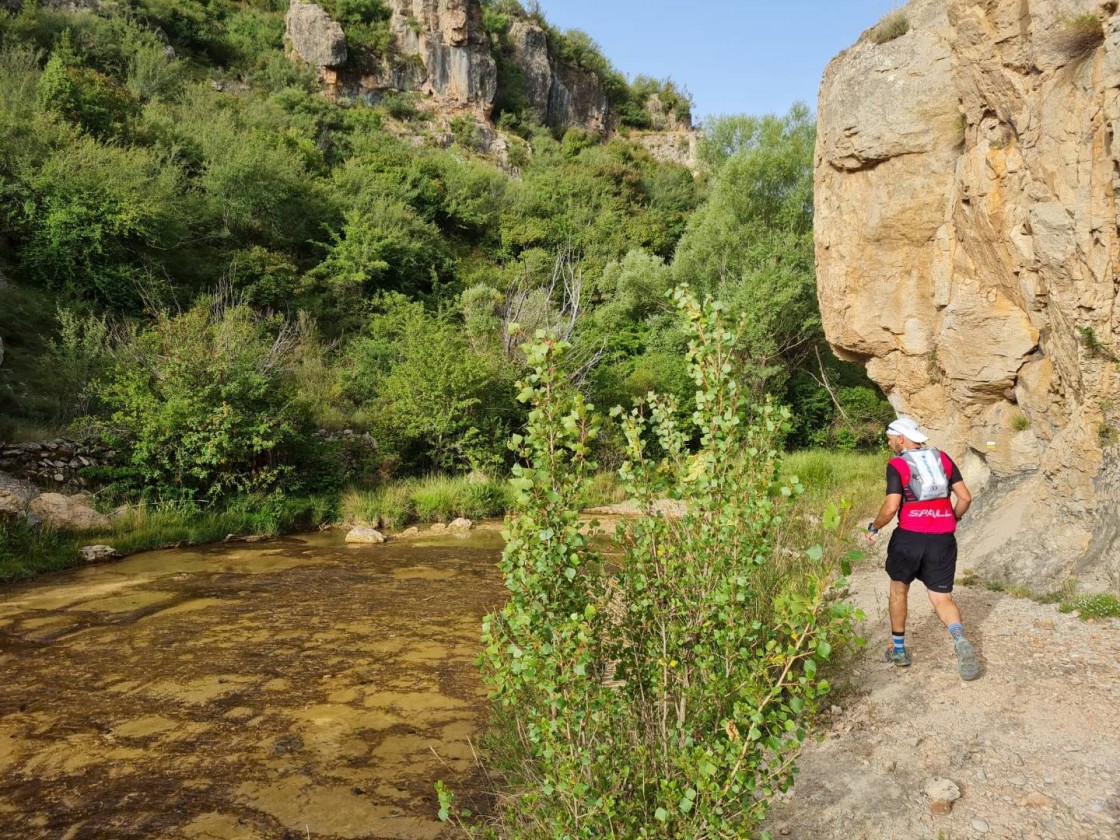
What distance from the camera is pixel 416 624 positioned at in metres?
8.16

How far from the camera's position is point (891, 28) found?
10.8 metres

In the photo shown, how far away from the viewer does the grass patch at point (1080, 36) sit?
270 inches

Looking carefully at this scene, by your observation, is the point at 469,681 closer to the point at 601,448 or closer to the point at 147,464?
the point at 147,464

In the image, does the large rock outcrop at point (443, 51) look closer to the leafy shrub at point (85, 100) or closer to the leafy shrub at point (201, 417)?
the leafy shrub at point (85, 100)

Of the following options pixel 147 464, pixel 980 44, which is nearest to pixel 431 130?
pixel 147 464

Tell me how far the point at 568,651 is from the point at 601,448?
1696cm

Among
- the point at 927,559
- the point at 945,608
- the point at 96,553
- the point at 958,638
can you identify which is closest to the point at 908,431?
the point at 927,559

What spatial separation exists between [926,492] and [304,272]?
2502cm

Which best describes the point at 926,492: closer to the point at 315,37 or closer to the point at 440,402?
the point at 440,402

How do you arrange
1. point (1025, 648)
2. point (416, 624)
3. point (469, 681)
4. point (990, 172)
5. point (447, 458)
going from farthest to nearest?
1. point (447, 458)
2. point (990, 172)
3. point (416, 624)
4. point (469, 681)
5. point (1025, 648)

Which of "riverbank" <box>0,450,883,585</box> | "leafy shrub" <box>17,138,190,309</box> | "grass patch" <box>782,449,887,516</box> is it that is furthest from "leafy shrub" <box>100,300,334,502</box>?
"grass patch" <box>782,449,887,516</box>

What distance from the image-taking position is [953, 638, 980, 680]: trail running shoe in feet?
15.7

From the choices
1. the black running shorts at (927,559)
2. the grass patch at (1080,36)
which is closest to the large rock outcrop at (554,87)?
the grass patch at (1080,36)

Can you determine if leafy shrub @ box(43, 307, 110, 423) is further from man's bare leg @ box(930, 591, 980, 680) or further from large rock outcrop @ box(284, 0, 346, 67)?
large rock outcrop @ box(284, 0, 346, 67)
